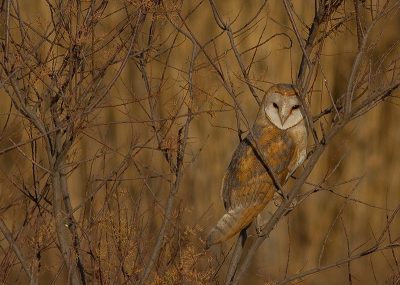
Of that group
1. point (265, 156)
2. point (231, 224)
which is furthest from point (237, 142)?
point (231, 224)

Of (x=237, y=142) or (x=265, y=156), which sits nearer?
(x=265, y=156)

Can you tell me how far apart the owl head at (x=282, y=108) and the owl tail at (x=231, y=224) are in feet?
1.38

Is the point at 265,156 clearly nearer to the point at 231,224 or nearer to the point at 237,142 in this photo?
the point at 231,224

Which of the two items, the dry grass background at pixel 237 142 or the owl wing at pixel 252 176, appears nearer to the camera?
the owl wing at pixel 252 176

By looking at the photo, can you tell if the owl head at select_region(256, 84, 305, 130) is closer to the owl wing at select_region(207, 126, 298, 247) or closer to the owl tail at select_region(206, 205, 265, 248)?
the owl wing at select_region(207, 126, 298, 247)

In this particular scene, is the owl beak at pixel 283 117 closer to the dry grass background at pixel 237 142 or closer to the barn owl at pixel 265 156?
the barn owl at pixel 265 156

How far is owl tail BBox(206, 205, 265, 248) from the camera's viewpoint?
288cm

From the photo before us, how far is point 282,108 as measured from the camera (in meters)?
3.08

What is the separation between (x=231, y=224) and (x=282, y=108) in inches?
22.9

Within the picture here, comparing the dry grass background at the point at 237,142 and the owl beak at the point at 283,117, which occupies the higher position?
the dry grass background at the point at 237,142

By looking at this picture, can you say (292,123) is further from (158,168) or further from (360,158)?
(360,158)

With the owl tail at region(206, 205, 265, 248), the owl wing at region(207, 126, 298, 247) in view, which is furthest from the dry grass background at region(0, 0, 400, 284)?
the owl tail at region(206, 205, 265, 248)

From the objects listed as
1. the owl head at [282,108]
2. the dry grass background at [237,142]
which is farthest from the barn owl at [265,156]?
the dry grass background at [237,142]

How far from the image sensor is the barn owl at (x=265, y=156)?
305 cm
